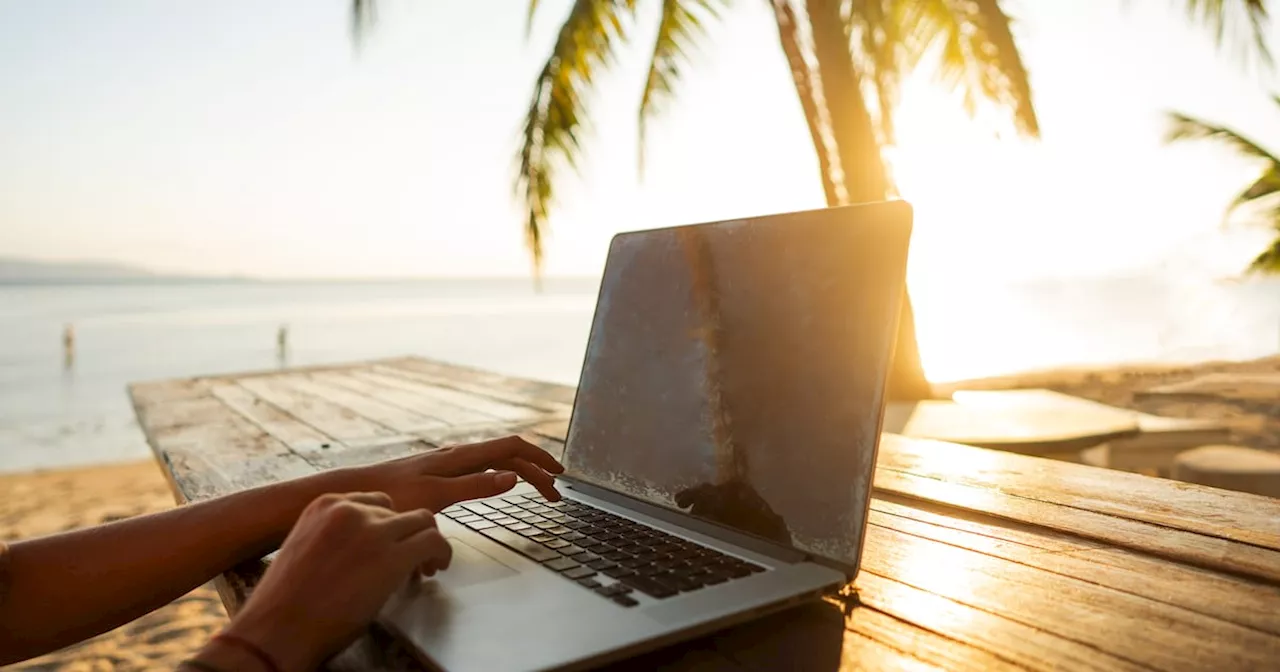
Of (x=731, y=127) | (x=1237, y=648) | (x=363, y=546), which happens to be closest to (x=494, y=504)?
(x=363, y=546)

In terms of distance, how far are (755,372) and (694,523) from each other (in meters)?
0.17

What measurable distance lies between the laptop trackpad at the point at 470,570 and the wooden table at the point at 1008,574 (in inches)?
2.9

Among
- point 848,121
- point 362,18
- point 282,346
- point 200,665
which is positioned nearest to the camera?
point 200,665

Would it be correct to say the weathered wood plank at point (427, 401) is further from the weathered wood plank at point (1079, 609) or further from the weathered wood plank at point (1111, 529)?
the weathered wood plank at point (1079, 609)

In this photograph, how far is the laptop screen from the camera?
28.0 inches

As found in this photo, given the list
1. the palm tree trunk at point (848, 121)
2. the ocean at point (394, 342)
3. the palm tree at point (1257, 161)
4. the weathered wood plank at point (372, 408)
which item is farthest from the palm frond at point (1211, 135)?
the weathered wood plank at point (372, 408)

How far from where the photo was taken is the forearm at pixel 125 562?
0.72 meters

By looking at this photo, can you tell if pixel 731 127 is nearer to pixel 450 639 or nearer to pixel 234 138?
pixel 450 639

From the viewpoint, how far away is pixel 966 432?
222 cm

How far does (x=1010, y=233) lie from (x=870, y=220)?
603cm

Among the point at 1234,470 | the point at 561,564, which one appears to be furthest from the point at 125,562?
the point at 1234,470

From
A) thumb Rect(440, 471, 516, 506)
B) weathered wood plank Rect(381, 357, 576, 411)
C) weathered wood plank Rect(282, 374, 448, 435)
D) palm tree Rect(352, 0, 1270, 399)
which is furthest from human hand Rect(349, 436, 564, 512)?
palm tree Rect(352, 0, 1270, 399)

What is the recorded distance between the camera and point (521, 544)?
753 mm

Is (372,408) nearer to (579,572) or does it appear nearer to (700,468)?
(700,468)
